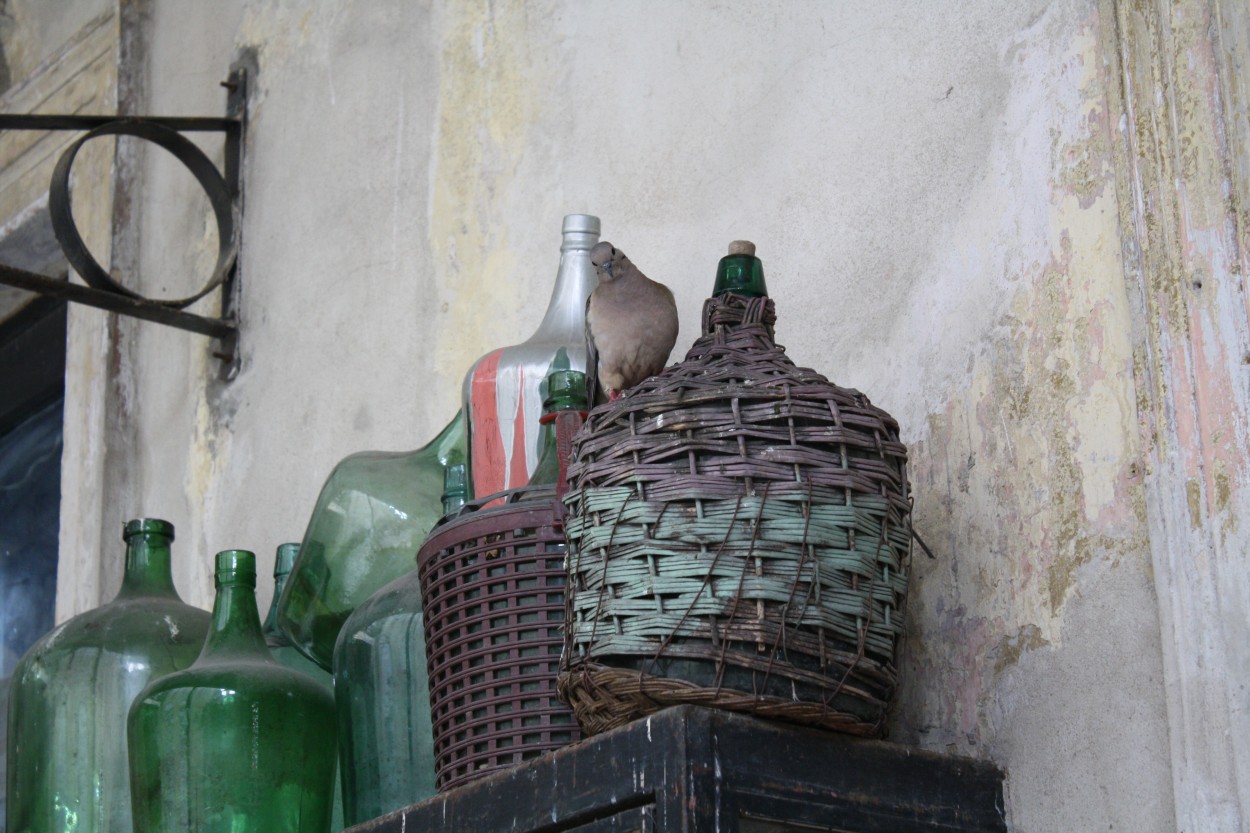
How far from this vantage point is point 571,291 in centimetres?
152

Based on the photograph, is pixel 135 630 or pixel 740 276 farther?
pixel 135 630

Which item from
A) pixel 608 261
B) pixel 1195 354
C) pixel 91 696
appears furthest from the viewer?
pixel 91 696

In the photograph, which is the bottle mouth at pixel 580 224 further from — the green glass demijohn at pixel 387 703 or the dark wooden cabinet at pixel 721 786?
the dark wooden cabinet at pixel 721 786

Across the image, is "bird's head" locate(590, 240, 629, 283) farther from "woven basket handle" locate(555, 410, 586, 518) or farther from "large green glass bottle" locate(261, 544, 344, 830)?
"large green glass bottle" locate(261, 544, 344, 830)

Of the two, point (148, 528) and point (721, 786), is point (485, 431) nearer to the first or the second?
point (148, 528)

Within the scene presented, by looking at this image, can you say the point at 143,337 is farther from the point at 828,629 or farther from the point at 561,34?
the point at 828,629

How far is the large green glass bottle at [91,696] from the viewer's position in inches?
61.0

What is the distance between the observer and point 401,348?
6.35ft

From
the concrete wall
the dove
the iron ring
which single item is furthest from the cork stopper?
the iron ring

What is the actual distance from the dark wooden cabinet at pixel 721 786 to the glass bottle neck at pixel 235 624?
368 millimetres

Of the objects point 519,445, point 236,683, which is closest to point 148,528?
point 236,683

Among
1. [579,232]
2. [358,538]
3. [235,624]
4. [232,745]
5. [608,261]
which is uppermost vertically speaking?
[579,232]

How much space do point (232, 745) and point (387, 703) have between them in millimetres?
130

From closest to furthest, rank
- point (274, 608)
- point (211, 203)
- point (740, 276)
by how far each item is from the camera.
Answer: point (740, 276), point (274, 608), point (211, 203)
